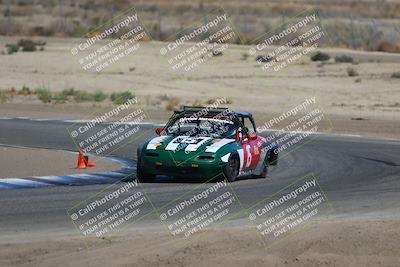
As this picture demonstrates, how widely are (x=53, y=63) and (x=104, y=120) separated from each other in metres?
19.1

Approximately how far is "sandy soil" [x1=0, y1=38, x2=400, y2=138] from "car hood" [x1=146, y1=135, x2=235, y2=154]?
1289 centimetres

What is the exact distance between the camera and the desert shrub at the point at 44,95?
38.7 m

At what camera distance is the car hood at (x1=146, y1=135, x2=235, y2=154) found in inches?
704

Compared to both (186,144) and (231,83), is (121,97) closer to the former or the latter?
(231,83)

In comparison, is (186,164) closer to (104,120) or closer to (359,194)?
(359,194)

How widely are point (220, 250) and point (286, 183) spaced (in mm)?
6695

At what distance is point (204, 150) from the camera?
58.7 feet

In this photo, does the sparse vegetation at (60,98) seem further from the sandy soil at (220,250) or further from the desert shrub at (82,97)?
the sandy soil at (220,250)

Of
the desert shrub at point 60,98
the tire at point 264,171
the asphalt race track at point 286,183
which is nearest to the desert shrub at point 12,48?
the desert shrub at point 60,98

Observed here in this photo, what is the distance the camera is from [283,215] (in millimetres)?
14508

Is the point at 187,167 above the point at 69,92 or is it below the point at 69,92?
below

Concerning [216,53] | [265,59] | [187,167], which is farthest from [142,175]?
[216,53]

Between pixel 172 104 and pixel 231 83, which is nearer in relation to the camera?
pixel 172 104

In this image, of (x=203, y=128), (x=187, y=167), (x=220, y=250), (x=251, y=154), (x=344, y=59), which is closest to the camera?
(x=220, y=250)
